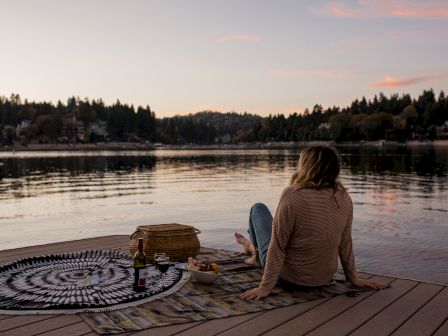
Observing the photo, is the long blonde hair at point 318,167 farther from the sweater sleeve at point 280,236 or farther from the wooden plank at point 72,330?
the wooden plank at point 72,330

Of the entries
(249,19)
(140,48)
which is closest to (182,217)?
(249,19)

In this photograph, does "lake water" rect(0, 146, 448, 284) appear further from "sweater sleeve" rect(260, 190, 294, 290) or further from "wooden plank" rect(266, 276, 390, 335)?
"sweater sleeve" rect(260, 190, 294, 290)

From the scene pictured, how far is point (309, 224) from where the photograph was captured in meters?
5.26

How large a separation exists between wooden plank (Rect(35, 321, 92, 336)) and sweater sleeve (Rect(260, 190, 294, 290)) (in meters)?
2.09

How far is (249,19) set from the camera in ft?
124

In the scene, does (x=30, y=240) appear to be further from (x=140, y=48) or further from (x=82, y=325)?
(x=140, y=48)

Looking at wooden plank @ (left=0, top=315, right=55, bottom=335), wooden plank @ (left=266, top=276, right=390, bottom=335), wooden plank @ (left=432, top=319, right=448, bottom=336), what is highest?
wooden plank @ (left=0, top=315, right=55, bottom=335)

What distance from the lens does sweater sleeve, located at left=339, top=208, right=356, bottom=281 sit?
5627mm

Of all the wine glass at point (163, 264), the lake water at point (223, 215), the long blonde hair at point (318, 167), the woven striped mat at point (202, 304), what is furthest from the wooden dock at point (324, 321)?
the lake water at point (223, 215)

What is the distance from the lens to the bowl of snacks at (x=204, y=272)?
6.09 m

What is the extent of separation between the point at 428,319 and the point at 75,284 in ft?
14.0

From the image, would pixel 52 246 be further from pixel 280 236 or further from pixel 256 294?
pixel 280 236

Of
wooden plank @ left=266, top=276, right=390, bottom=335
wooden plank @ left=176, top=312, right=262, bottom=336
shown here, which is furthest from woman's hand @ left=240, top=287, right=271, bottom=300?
wooden plank @ left=266, top=276, right=390, bottom=335

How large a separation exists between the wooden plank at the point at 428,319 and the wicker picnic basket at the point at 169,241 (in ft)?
12.0
